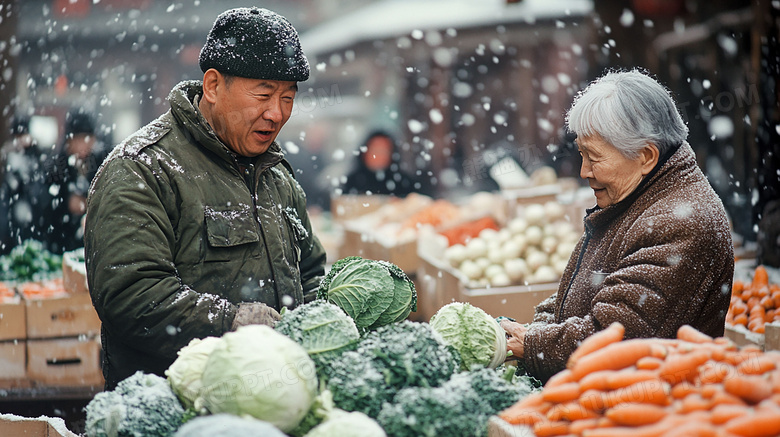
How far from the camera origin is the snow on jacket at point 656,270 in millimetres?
2008

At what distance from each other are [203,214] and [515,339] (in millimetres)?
1194

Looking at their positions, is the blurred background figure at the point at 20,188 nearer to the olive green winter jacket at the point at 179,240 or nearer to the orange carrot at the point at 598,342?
the olive green winter jacket at the point at 179,240

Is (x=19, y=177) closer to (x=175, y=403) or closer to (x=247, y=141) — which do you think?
(x=247, y=141)

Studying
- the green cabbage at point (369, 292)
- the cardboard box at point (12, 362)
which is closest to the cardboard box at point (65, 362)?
the cardboard box at point (12, 362)

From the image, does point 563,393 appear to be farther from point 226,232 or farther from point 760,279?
point 760,279

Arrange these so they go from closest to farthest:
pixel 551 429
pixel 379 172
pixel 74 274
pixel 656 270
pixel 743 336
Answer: pixel 551 429, pixel 656 270, pixel 743 336, pixel 74 274, pixel 379 172

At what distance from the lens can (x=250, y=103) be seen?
7.81ft

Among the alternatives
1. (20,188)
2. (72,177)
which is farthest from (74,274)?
(20,188)

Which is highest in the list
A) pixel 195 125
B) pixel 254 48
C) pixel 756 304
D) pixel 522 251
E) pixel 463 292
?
pixel 254 48

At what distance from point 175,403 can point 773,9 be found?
5.42 m

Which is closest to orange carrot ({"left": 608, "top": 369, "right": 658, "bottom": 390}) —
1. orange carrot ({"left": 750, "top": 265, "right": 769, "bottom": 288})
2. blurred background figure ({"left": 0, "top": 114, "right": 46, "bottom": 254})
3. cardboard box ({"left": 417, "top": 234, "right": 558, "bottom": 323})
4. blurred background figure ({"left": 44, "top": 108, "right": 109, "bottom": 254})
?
cardboard box ({"left": 417, "top": 234, "right": 558, "bottom": 323})

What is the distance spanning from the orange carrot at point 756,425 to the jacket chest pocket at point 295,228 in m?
1.76

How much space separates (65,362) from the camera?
4488mm

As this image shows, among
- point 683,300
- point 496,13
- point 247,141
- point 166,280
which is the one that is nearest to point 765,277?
point 683,300
